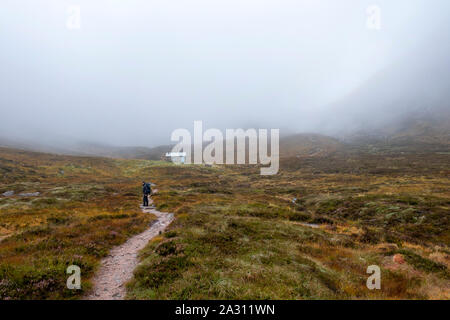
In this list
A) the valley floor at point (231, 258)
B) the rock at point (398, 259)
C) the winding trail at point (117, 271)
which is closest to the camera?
the valley floor at point (231, 258)

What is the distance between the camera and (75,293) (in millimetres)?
7926

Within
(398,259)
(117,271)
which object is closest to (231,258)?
(117,271)

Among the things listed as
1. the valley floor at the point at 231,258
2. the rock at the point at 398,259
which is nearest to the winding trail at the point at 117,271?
the valley floor at the point at 231,258

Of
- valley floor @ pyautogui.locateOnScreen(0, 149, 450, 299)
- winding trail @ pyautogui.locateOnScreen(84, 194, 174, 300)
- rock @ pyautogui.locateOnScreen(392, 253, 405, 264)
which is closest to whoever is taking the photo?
valley floor @ pyautogui.locateOnScreen(0, 149, 450, 299)

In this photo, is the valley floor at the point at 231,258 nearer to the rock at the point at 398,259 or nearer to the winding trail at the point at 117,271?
the rock at the point at 398,259

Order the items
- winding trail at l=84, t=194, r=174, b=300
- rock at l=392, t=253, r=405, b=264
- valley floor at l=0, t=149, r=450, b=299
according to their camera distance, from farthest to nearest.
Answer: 1. rock at l=392, t=253, r=405, b=264
2. winding trail at l=84, t=194, r=174, b=300
3. valley floor at l=0, t=149, r=450, b=299

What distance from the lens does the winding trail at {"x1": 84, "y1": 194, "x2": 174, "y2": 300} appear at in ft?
26.9

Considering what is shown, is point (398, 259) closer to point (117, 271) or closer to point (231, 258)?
point (231, 258)

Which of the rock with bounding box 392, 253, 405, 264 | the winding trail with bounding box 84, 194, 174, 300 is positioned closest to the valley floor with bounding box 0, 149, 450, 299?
the rock with bounding box 392, 253, 405, 264

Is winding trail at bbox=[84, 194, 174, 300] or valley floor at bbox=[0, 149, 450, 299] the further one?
winding trail at bbox=[84, 194, 174, 300]

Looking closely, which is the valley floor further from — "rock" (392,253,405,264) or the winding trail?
the winding trail

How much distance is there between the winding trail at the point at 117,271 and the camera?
322 inches

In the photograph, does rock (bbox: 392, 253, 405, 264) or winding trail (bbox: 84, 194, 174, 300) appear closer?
winding trail (bbox: 84, 194, 174, 300)
